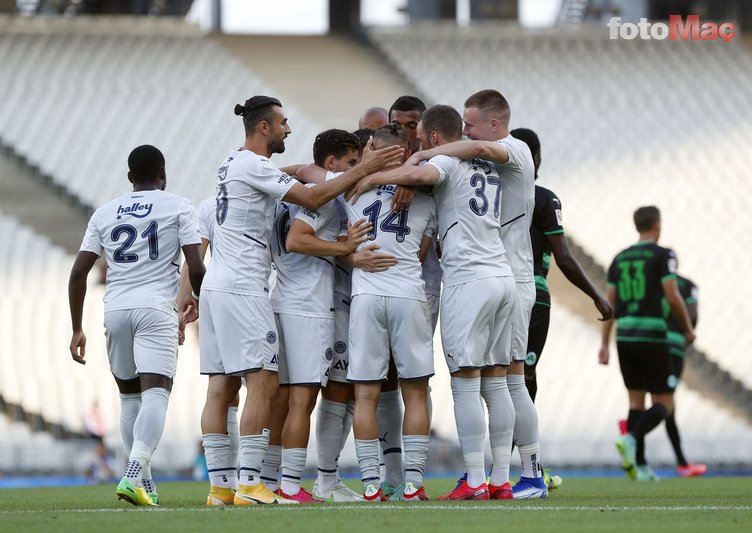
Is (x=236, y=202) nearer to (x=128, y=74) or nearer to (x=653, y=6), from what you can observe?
(x=128, y=74)

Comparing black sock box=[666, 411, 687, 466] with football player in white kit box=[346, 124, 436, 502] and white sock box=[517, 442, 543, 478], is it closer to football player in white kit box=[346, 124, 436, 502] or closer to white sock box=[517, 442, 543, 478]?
white sock box=[517, 442, 543, 478]

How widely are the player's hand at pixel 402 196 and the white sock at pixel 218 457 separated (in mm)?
1682

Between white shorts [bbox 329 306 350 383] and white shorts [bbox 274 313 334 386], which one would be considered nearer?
white shorts [bbox 274 313 334 386]

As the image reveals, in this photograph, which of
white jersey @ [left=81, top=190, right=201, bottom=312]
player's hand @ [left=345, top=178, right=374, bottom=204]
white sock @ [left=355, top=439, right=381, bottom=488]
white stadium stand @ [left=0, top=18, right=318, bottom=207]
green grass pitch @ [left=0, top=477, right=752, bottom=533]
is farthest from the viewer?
white stadium stand @ [left=0, top=18, right=318, bottom=207]

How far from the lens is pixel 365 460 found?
746 centimetres

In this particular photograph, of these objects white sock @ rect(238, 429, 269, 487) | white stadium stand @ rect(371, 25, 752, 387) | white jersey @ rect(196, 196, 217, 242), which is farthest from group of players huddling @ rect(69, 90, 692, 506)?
white stadium stand @ rect(371, 25, 752, 387)

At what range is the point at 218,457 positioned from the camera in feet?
24.5

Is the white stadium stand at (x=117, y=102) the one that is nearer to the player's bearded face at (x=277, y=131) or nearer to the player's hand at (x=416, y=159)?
the player's bearded face at (x=277, y=131)

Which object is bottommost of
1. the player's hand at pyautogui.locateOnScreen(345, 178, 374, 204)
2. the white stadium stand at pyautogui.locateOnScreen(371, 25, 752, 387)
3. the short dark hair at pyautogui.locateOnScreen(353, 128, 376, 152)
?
the player's hand at pyautogui.locateOnScreen(345, 178, 374, 204)

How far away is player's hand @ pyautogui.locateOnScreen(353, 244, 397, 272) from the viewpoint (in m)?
7.52

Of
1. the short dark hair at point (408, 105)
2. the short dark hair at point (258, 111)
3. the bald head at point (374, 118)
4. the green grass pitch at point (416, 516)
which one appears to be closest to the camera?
the green grass pitch at point (416, 516)

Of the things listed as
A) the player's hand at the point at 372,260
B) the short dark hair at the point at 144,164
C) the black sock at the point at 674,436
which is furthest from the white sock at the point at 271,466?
the black sock at the point at 674,436

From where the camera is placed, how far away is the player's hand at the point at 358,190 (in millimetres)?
7531

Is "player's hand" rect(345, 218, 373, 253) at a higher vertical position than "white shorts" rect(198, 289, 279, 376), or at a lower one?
higher
